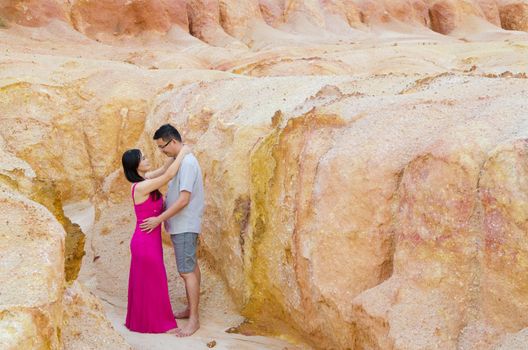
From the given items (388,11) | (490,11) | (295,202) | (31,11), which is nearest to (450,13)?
(490,11)

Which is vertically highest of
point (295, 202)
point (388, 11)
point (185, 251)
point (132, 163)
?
Result: point (388, 11)

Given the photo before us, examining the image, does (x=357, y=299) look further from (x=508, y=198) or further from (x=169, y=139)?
(x=169, y=139)

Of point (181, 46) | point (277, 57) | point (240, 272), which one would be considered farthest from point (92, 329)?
point (181, 46)

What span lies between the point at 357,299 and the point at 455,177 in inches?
34.3

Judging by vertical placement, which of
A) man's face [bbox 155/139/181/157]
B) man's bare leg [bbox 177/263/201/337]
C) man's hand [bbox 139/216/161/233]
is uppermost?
man's face [bbox 155/139/181/157]

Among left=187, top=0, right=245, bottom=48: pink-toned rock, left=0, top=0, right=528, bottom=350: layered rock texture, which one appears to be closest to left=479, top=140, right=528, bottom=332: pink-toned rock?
left=0, top=0, right=528, bottom=350: layered rock texture

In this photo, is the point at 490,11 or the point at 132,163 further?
the point at 490,11

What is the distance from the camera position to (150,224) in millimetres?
4176

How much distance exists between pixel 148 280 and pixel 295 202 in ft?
3.82

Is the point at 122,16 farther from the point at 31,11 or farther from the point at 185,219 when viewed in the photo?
the point at 185,219

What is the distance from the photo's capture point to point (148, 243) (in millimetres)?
4230

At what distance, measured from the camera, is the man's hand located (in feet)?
13.7

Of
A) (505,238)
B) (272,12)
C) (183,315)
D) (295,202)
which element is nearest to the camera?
(505,238)

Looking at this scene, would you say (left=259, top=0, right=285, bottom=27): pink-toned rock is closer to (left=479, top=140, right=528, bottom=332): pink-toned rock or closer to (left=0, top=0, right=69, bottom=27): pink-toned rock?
(left=0, top=0, right=69, bottom=27): pink-toned rock
